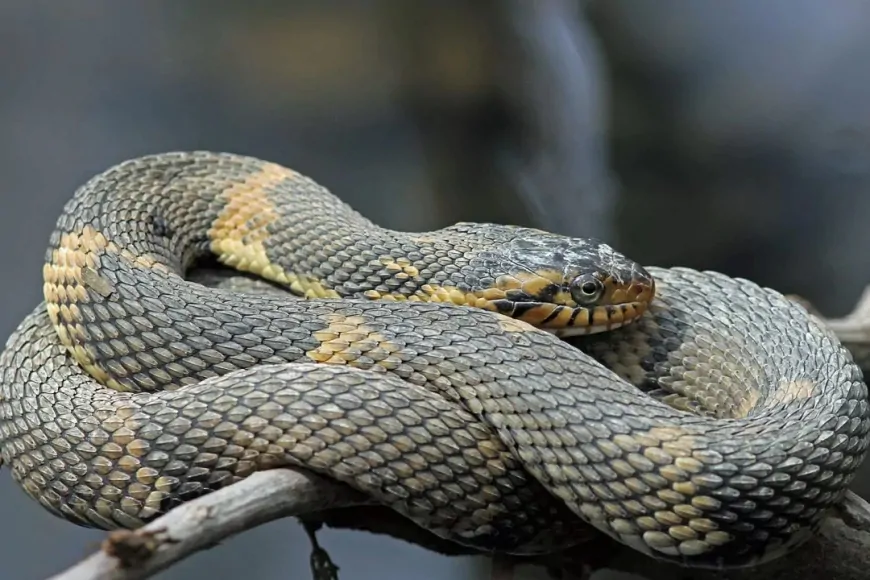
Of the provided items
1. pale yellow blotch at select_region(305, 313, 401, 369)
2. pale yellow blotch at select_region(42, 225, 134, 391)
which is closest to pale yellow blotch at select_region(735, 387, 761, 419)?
pale yellow blotch at select_region(305, 313, 401, 369)

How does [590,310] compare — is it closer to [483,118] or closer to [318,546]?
[318,546]

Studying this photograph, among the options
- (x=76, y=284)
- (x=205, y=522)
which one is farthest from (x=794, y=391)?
(x=76, y=284)

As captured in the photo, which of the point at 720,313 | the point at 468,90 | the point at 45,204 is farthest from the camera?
the point at 468,90

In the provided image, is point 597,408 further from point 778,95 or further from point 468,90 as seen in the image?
point 468,90

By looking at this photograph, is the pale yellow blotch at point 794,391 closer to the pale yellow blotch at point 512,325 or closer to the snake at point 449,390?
the snake at point 449,390

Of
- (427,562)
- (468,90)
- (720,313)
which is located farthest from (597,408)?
(468,90)

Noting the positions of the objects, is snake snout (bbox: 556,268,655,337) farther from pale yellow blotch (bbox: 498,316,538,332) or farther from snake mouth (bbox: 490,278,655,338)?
pale yellow blotch (bbox: 498,316,538,332)
